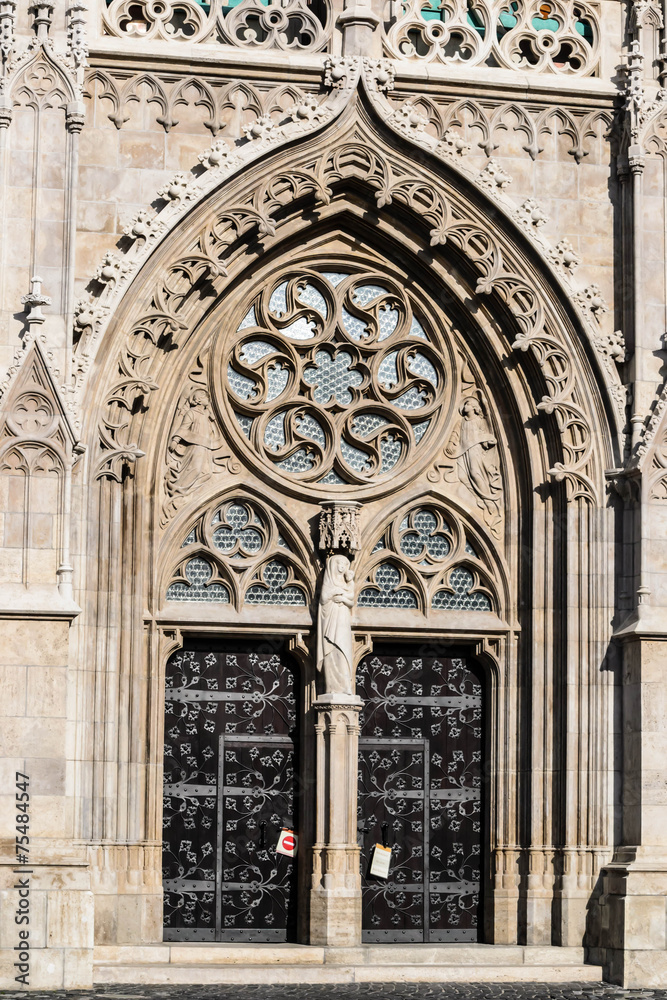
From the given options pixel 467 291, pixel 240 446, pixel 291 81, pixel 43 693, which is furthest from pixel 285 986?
pixel 291 81

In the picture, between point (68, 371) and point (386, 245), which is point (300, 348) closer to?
point (386, 245)

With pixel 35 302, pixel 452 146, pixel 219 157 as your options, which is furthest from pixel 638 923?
pixel 219 157

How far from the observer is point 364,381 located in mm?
18266

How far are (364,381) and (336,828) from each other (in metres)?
4.13

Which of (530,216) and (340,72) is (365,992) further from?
(340,72)

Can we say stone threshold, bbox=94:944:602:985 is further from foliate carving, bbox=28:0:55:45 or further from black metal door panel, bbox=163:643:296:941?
foliate carving, bbox=28:0:55:45

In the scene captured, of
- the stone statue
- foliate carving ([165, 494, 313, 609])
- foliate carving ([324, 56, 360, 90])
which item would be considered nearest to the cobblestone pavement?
the stone statue

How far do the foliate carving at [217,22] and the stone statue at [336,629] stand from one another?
4.76m

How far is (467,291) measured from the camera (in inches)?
717

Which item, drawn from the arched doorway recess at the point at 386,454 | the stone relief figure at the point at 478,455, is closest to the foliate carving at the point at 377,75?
the arched doorway recess at the point at 386,454

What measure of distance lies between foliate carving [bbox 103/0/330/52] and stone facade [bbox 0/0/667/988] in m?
0.04

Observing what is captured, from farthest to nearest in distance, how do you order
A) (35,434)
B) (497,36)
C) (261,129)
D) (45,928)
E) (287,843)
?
(497,36) < (287,843) < (261,129) < (35,434) < (45,928)

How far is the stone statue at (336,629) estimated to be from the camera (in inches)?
692

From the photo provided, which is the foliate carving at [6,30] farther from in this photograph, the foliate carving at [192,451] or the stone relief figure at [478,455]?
the stone relief figure at [478,455]
